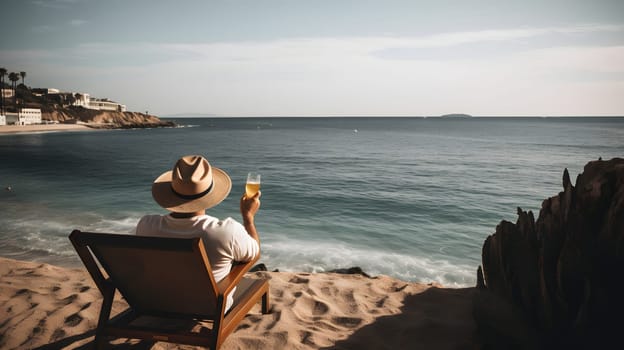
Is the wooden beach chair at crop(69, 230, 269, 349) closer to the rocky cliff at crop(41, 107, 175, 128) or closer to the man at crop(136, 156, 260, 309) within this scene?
the man at crop(136, 156, 260, 309)

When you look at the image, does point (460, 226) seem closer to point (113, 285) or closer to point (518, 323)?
point (518, 323)

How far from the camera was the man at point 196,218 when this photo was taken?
2768 mm

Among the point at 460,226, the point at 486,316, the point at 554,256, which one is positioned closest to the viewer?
the point at 554,256

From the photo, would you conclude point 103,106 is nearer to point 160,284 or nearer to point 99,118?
point 99,118

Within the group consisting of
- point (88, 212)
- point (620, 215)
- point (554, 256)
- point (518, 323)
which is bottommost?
point (88, 212)

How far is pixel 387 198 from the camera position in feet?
49.4

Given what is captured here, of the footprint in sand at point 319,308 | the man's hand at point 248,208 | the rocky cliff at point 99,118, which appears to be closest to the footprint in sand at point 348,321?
the footprint in sand at point 319,308

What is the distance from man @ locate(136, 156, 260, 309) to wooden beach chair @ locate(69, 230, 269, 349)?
0.69 feet

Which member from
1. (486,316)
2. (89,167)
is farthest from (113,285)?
(89,167)

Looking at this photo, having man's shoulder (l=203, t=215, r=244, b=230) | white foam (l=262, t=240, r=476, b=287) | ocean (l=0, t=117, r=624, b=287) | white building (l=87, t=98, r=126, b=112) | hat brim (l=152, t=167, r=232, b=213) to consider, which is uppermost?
white building (l=87, t=98, r=126, b=112)

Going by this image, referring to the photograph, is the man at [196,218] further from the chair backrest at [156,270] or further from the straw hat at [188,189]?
the chair backrest at [156,270]

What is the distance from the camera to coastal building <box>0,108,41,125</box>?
7944 cm

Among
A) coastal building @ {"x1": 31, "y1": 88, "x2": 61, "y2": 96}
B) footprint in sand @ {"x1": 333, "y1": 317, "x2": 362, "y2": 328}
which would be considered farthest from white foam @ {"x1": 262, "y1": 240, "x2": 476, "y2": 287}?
coastal building @ {"x1": 31, "y1": 88, "x2": 61, "y2": 96}

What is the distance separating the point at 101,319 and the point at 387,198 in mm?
12997
